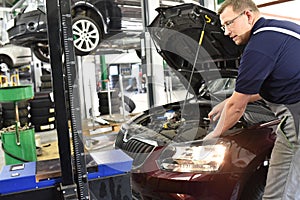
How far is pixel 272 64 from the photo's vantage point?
155cm

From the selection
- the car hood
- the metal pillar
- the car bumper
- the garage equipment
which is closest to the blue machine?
the car bumper

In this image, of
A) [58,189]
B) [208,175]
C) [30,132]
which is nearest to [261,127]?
[208,175]

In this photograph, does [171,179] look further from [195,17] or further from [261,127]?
[195,17]

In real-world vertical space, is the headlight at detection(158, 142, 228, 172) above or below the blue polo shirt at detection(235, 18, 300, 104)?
below

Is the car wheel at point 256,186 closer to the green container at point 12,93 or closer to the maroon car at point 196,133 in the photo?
the maroon car at point 196,133

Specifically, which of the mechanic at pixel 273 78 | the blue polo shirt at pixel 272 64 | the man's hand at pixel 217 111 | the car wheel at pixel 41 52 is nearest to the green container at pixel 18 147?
the car wheel at pixel 41 52

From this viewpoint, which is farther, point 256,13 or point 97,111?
point 97,111

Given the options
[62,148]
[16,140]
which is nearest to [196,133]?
[62,148]

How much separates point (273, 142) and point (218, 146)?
0.35 m

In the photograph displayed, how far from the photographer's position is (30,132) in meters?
3.73

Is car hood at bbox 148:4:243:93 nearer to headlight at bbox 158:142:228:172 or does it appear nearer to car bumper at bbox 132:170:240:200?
headlight at bbox 158:142:228:172

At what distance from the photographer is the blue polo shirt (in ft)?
5.06

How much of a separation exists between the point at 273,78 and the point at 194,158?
67 centimetres

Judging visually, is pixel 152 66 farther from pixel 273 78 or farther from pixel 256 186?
pixel 273 78
